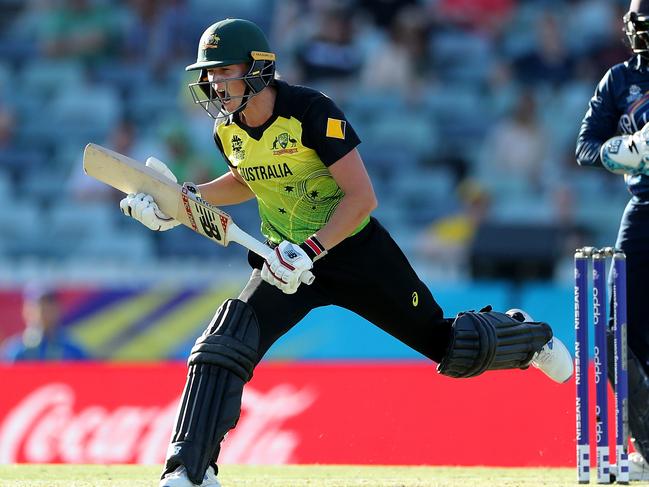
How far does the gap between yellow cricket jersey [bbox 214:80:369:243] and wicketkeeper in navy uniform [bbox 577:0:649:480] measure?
92cm

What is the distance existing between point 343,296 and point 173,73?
7509 millimetres

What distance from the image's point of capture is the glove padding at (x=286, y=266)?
4.27 metres

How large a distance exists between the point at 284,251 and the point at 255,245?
0.25m

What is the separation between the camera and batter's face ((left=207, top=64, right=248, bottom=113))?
4.49 m

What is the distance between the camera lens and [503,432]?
239 inches

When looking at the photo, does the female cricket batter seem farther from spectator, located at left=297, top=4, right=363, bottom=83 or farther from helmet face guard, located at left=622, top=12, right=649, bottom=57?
spectator, located at left=297, top=4, right=363, bottom=83

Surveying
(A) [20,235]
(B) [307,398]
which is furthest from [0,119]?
(B) [307,398]

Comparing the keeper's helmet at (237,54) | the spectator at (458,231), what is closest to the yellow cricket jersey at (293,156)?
the keeper's helmet at (237,54)

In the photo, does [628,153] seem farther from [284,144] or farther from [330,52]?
[330,52]

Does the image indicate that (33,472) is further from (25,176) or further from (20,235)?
(25,176)

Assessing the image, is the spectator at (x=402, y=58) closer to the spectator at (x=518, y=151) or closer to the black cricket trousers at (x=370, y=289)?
the spectator at (x=518, y=151)

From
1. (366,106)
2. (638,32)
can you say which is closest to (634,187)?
(638,32)

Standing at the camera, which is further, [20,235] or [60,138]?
[60,138]

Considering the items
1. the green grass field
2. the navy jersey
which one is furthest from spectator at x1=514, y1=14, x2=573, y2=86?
the navy jersey
